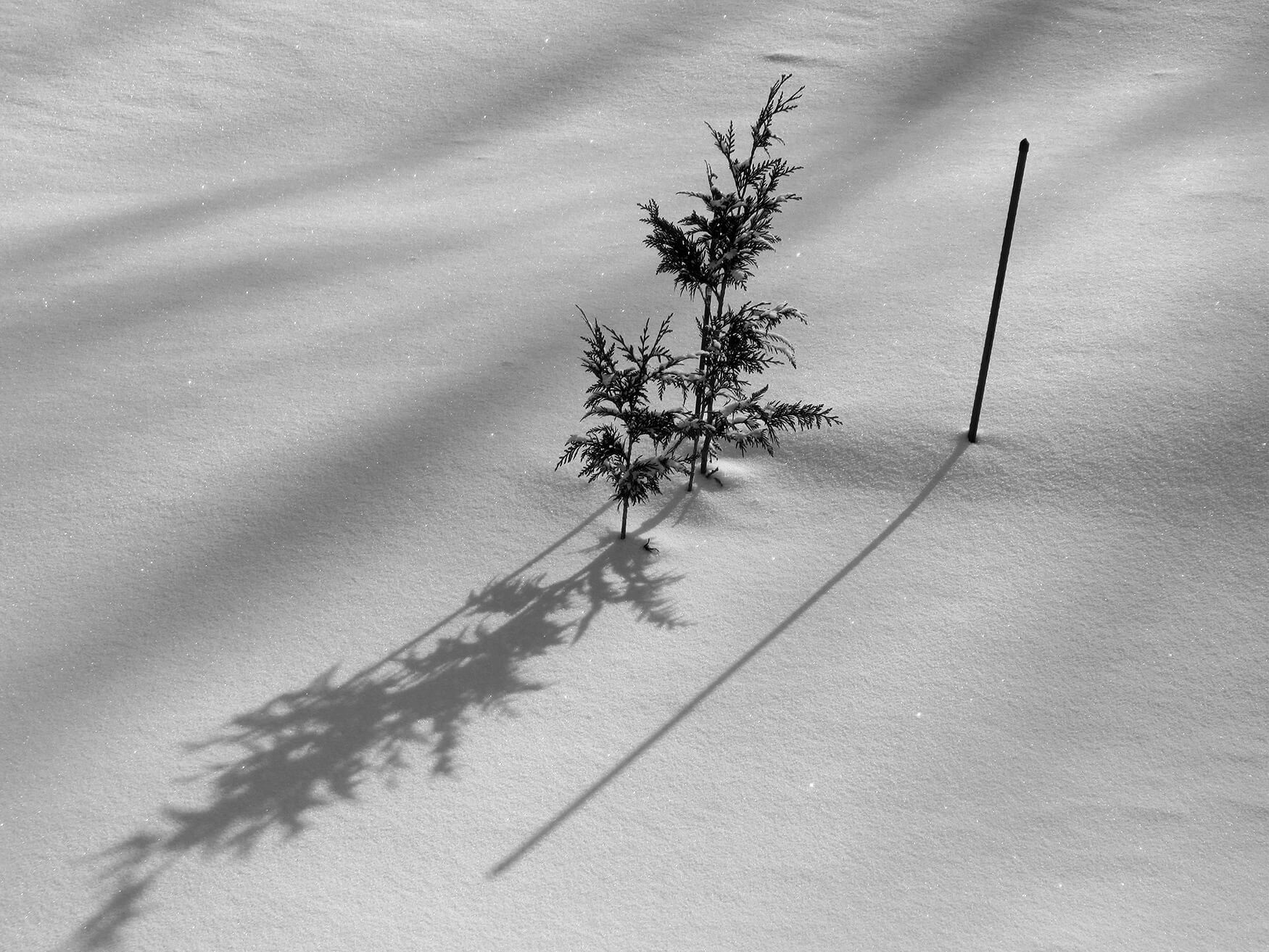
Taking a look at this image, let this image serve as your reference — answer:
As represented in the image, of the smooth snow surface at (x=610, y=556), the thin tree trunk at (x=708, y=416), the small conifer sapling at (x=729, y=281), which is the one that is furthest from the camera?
the thin tree trunk at (x=708, y=416)

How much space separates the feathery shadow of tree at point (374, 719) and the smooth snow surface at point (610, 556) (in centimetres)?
2

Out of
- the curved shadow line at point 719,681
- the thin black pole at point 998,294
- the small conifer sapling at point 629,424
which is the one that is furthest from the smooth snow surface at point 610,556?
the small conifer sapling at point 629,424

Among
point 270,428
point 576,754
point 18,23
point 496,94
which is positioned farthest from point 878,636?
point 18,23

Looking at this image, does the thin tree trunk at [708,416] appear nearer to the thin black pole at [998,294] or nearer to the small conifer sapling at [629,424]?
the small conifer sapling at [629,424]

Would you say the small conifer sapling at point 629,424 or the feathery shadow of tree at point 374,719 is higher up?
the small conifer sapling at point 629,424

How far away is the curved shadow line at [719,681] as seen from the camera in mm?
3938

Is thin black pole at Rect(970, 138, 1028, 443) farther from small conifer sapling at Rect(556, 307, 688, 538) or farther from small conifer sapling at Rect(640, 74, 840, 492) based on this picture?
small conifer sapling at Rect(556, 307, 688, 538)

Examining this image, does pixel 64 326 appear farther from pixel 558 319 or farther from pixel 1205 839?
pixel 1205 839

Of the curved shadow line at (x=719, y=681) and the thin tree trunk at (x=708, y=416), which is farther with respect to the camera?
the thin tree trunk at (x=708, y=416)

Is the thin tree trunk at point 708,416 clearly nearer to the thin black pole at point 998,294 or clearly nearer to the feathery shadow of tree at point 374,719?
the feathery shadow of tree at point 374,719

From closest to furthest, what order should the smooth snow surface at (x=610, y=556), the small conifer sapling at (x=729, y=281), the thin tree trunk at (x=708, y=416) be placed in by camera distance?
the smooth snow surface at (x=610, y=556), the small conifer sapling at (x=729, y=281), the thin tree trunk at (x=708, y=416)

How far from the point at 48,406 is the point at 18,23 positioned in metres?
5.30

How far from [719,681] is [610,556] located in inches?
31.1

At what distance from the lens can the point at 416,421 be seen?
5820 mm
